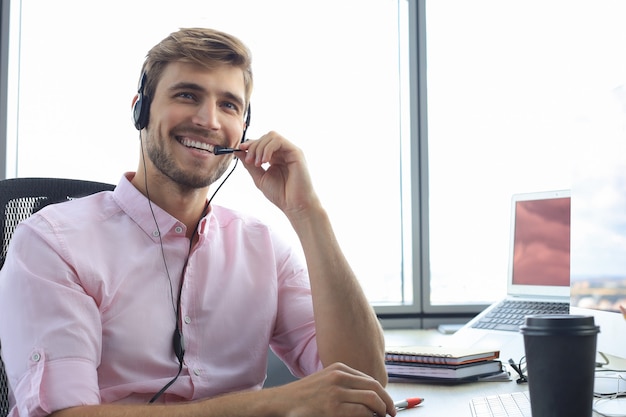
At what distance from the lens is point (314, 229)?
5.14 feet

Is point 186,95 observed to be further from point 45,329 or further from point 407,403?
point 407,403

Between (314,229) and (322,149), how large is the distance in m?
1.21

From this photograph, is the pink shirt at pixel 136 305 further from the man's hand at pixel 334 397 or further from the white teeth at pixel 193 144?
the man's hand at pixel 334 397

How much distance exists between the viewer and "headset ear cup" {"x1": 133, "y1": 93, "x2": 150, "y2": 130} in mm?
1609

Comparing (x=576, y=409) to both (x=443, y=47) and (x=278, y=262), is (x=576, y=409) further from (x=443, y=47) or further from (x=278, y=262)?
(x=443, y=47)

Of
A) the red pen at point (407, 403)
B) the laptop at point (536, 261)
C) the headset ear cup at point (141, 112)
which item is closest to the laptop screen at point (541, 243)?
the laptop at point (536, 261)

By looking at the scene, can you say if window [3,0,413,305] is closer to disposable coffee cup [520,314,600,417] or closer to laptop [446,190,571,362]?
laptop [446,190,571,362]

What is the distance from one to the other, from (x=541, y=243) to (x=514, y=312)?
282 mm

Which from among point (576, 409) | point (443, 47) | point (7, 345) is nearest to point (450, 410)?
point (576, 409)

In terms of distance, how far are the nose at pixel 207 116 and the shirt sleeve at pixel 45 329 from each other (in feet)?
1.38

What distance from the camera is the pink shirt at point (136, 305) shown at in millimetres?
1229

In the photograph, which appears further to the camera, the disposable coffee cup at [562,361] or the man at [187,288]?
the man at [187,288]

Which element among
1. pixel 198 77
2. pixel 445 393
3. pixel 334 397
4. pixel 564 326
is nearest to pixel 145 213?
pixel 198 77

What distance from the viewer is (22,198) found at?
4.87 ft
